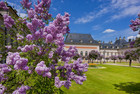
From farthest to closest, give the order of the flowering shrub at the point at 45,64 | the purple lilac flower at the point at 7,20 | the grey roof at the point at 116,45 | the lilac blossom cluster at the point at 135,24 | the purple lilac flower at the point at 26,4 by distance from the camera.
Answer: the grey roof at the point at 116,45, the lilac blossom cluster at the point at 135,24, the purple lilac flower at the point at 26,4, the purple lilac flower at the point at 7,20, the flowering shrub at the point at 45,64

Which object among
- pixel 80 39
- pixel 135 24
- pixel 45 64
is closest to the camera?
pixel 45 64

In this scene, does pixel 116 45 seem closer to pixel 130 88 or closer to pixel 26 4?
pixel 130 88

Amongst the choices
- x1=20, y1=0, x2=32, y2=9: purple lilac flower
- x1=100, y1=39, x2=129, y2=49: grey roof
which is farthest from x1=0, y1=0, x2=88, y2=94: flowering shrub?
x1=100, y1=39, x2=129, y2=49: grey roof

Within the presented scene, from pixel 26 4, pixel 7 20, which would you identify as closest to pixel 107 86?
pixel 26 4

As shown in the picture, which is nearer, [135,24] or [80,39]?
[135,24]

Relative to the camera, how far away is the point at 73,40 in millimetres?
52594

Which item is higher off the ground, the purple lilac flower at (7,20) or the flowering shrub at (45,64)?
the purple lilac flower at (7,20)

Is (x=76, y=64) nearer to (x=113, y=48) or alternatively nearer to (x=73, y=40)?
(x=73, y=40)

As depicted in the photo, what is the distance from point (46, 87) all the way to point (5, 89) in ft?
3.61

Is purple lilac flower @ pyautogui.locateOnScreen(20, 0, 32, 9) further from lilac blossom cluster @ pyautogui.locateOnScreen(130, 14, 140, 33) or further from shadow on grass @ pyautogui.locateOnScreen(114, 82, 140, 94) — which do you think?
shadow on grass @ pyautogui.locateOnScreen(114, 82, 140, 94)

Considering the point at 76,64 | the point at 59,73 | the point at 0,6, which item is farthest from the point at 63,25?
the point at 0,6

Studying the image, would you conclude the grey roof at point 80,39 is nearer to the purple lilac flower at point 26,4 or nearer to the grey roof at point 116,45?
the grey roof at point 116,45

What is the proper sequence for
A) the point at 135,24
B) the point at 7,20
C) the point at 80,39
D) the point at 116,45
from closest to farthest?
the point at 7,20
the point at 135,24
the point at 80,39
the point at 116,45

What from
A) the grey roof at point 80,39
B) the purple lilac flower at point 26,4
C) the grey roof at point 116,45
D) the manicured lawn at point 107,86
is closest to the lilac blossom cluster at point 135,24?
the manicured lawn at point 107,86
